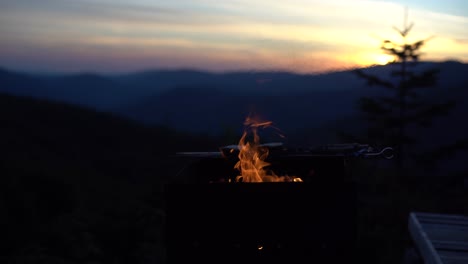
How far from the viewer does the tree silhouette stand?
794 inches

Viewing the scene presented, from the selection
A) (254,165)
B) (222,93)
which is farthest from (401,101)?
(254,165)

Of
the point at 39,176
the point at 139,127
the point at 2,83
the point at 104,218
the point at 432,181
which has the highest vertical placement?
the point at 2,83

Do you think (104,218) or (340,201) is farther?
(104,218)

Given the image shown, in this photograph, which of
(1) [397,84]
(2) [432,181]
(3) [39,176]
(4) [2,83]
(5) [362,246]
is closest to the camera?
(5) [362,246]

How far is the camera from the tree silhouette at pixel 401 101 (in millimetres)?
20172

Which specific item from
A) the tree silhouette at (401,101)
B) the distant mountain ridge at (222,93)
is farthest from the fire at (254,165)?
the tree silhouette at (401,101)

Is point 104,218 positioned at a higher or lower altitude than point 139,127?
lower

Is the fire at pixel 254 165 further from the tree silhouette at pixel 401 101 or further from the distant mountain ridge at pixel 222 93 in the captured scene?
the tree silhouette at pixel 401 101

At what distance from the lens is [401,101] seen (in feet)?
67.2

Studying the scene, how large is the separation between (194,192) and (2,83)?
47.2m

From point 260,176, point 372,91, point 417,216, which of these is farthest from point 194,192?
point 372,91

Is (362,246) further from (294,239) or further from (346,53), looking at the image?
(294,239)

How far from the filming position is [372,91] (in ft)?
91.6

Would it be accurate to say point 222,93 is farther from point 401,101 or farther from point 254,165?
point 254,165
